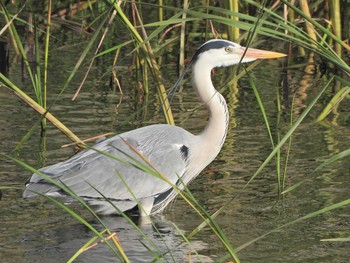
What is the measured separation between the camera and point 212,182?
6.45 meters

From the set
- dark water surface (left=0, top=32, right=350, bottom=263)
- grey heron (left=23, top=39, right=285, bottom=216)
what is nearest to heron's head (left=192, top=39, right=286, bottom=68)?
grey heron (left=23, top=39, right=285, bottom=216)

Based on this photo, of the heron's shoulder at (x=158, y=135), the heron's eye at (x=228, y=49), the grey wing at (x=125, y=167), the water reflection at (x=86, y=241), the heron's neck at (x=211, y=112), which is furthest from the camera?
the heron's eye at (x=228, y=49)

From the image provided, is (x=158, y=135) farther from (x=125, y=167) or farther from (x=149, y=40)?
(x=149, y=40)

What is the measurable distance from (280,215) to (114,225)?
99cm

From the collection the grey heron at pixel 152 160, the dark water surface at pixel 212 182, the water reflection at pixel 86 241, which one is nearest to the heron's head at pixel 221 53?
the grey heron at pixel 152 160

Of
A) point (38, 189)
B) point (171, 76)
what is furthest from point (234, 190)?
point (171, 76)

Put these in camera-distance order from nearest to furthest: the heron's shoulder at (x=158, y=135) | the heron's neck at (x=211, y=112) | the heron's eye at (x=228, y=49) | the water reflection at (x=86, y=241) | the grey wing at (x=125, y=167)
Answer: the water reflection at (x=86, y=241) < the grey wing at (x=125, y=167) < the heron's shoulder at (x=158, y=135) < the heron's neck at (x=211, y=112) < the heron's eye at (x=228, y=49)

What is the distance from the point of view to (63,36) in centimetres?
1104

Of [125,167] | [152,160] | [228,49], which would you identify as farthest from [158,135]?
[228,49]

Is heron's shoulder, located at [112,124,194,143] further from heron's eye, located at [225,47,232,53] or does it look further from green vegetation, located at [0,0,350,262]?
heron's eye, located at [225,47,232,53]

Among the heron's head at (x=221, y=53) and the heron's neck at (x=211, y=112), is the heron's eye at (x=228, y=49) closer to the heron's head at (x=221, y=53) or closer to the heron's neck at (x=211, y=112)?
the heron's head at (x=221, y=53)

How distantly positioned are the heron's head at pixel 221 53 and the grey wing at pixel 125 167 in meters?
0.50

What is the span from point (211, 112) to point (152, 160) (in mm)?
540

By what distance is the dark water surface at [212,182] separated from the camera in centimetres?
511
